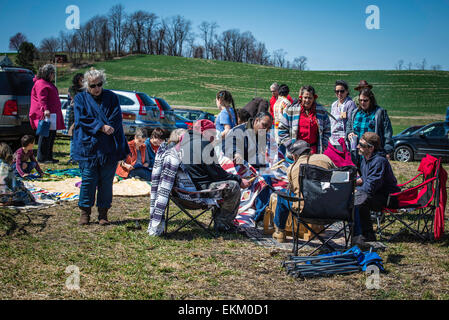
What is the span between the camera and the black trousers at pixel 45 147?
31.8ft

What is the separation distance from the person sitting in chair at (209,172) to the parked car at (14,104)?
6.19m

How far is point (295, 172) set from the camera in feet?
15.9

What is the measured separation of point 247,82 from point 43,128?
4318 centimetres

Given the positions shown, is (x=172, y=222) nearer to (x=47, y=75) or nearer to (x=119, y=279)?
(x=119, y=279)

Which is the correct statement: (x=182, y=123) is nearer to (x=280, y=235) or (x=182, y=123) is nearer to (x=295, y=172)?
(x=280, y=235)

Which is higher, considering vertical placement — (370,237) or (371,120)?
(371,120)

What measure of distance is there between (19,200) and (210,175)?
2.84 meters

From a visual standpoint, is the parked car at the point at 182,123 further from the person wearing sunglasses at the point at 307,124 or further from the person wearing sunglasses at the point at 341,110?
the person wearing sunglasses at the point at 307,124

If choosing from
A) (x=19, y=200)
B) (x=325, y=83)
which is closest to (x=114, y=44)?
(x=325, y=83)

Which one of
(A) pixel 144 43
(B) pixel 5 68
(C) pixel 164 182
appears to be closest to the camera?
(C) pixel 164 182

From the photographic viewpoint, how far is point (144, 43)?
282 feet

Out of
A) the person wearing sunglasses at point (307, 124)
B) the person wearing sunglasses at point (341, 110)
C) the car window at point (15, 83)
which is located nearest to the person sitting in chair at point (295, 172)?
the person wearing sunglasses at point (307, 124)

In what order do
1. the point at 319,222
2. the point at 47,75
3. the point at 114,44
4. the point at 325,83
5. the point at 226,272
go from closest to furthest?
1. the point at 226,272
2. the point at 319,222
3. the point at 47,75
4. the point at 325,83
5. the point at 114,44

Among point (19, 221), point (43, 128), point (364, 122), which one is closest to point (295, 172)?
point (364, 122)
